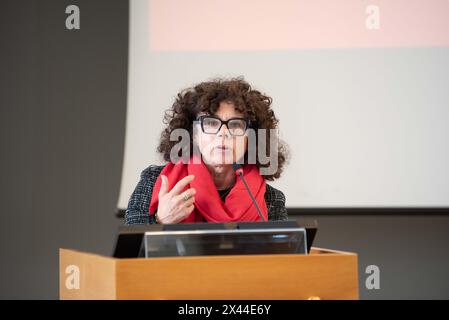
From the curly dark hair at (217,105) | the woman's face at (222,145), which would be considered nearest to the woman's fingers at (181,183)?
the woman's face at (222,145)

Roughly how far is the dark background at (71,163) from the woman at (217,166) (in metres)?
1.35

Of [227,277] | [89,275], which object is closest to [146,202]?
[89,275]

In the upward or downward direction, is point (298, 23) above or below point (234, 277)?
above

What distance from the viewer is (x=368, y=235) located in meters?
3.29

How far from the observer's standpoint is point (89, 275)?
1.16 metres

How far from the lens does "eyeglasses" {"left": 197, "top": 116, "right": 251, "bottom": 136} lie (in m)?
1.86

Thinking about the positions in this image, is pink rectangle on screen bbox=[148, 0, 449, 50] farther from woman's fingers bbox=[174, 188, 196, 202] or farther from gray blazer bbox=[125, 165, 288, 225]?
woman's fingers bbox=[174, 188, 196, 202]

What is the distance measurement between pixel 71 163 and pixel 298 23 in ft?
4.61

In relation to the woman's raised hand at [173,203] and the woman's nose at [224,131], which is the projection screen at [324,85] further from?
the woman's raised hand at [173,203]

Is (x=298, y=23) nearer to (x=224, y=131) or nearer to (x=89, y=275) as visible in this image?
(x=224, y=131)

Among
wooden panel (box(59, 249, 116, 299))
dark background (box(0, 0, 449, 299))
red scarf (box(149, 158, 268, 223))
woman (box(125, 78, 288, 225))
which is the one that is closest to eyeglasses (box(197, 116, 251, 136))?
woman (box(125, 78, 288, 225))

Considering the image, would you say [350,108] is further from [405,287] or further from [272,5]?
[405,287]

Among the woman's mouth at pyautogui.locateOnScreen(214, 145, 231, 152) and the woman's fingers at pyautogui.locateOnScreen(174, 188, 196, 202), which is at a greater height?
the woman's mouth at pyautogui.locateOnScreen(214, 145, 231, 152)
